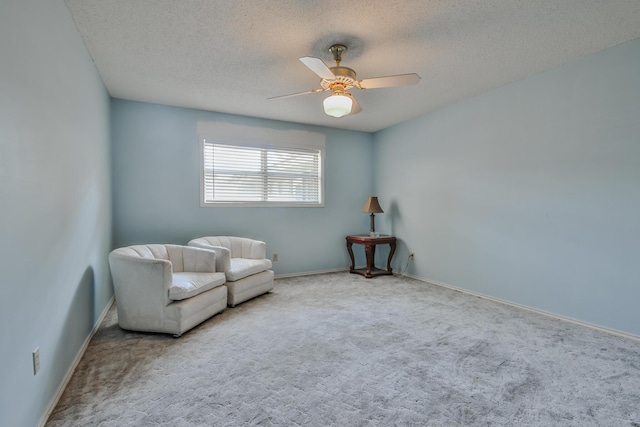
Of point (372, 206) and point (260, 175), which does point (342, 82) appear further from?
point (372, 206)

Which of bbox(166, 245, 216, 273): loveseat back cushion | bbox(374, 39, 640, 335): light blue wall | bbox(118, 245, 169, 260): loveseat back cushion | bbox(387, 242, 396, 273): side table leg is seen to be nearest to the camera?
bbox(374, 39, 640, 335): light blue wall

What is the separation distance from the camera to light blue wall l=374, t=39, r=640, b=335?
2.73m

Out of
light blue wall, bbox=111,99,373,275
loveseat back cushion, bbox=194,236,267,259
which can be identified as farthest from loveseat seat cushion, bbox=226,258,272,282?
light blue wall, bbox=111,99,373,275

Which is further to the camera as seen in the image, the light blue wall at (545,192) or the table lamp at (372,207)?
the table lamp at (372,207)

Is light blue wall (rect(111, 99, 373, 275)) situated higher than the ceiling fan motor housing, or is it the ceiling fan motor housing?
the ceiling fan motor housing

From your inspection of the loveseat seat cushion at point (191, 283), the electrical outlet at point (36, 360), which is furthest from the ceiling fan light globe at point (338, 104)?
the electrical outlet at point (36, 360)

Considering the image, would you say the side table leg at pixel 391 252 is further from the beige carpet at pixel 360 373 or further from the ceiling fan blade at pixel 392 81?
the ceiling fan blade at pixel 392 81

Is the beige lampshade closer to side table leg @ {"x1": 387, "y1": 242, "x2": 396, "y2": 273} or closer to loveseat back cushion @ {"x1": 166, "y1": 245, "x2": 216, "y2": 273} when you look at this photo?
side table leg @ {"x1": 387, "y1": 242, "x2": 396, "y2": 273}

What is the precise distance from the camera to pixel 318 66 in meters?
2.34

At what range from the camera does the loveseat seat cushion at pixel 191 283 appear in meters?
2.75

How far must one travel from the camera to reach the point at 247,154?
4.78 meters

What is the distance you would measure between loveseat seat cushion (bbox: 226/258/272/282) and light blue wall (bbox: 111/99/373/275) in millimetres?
855

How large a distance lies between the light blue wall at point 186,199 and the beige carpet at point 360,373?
1495 mm

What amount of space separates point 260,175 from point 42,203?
10.7 ft
